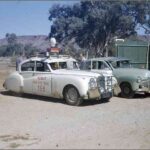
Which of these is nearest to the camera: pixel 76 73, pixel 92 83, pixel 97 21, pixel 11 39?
pixel 92 83

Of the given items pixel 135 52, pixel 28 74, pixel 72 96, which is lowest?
pixel 72 96

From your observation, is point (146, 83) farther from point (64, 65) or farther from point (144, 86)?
point (64, 65)

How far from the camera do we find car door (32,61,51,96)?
15.4 m

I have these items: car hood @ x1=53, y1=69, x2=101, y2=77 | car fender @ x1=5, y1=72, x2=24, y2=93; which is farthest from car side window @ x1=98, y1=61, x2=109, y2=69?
car fender @ x1=5, y1=72, x2=24, y2=93

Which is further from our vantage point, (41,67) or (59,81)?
(41,67)

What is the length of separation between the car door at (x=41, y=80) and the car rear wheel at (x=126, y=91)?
3178 mm

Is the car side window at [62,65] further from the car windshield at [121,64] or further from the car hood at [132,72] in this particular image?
the car windshield at [121,64]

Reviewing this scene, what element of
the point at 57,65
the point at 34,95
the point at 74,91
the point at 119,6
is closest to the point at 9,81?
the point at 34,95

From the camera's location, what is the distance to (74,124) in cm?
1095

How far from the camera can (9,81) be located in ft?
55.9

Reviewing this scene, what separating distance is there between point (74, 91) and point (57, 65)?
170 cm

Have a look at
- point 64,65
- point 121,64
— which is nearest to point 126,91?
point 121,64

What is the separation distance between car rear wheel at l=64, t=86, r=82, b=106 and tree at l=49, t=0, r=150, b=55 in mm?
30498

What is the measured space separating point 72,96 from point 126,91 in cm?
292
